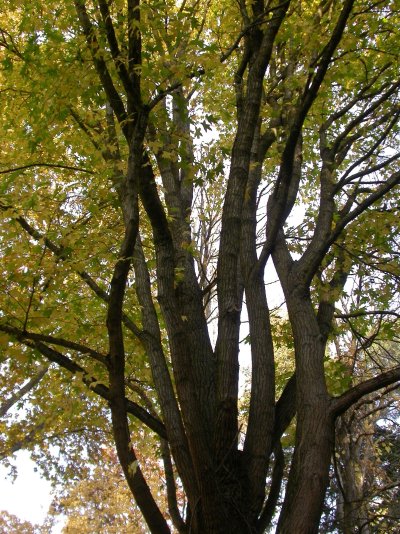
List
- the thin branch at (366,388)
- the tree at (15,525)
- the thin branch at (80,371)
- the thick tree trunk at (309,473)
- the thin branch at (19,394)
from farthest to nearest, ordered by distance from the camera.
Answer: the tree at (15,525) → the thin branch at (19,394) → the thin branch at (80,371) → the thin branch at (366,388) → the thick tree trunk at (309,473)

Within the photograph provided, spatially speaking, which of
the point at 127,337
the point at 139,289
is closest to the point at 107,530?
the point at 127,337

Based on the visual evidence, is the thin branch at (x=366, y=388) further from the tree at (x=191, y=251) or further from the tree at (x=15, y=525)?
the tree at (x=15, y=525)

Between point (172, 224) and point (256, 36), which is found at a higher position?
point (256, 36)

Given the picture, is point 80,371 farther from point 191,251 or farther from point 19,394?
point 19,394

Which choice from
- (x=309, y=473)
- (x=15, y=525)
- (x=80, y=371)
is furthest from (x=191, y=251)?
(x=15, y=525)

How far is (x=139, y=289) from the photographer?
15.5 ft

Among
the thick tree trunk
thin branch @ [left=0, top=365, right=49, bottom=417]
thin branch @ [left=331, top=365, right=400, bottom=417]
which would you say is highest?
thin branch @ [left=0, top=365, right=49, bottom=417]

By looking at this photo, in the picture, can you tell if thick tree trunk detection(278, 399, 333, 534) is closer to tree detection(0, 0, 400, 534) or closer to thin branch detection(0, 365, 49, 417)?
tree detection(0, 0, 400, 534)

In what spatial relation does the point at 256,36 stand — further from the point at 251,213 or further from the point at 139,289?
the point at 139,289

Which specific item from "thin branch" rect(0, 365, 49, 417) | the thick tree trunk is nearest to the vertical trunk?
the thick tree trunk

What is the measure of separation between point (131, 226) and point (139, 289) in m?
1.39

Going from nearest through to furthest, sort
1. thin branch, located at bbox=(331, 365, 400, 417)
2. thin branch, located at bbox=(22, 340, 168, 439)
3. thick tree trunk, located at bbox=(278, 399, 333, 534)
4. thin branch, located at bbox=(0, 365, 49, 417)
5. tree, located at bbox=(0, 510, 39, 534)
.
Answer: thick tree trunk, located at bbox=(278, 399, 333, 534)
thin branch, located at bbox=(331, 365, 400, 417)
thin branch, located at bbox=(22, 340, 168, 439)
thin branch, located at bbox=(0, 365, 49, 417)
tree, located at bbox=(0, 510, 39, 534)

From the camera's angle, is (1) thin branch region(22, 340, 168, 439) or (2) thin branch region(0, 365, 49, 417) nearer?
(1) thin branch region(22, 340, 168, 439)

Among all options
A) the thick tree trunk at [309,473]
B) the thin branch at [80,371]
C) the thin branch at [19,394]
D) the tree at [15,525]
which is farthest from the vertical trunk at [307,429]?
the tree at [15,525]
